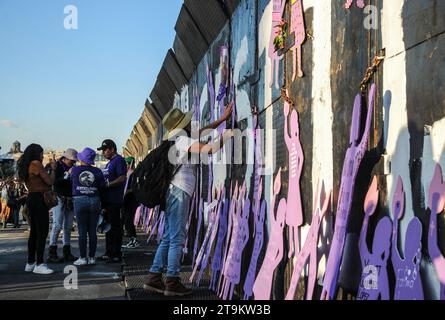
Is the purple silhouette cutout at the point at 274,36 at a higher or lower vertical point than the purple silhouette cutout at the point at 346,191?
higher

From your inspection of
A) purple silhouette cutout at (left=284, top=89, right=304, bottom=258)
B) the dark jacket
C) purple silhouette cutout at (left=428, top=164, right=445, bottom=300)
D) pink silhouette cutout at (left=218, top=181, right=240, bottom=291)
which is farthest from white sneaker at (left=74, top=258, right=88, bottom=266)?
Answer: purple silhouette cutout at (left=428, top=164, right=445, bottom=300)

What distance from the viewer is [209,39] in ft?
23.2

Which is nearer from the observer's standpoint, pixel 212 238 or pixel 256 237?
pixel 256 237

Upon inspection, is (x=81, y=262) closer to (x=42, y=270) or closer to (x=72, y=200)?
(x=42, y=270)

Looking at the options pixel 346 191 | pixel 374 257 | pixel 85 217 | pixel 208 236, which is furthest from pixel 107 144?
pixel 374 257

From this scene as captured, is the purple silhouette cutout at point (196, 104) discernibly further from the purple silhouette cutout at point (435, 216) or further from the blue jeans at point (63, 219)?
the purple silhouette cutout at point (435, 216)

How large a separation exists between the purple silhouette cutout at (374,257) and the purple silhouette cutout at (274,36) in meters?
1.73

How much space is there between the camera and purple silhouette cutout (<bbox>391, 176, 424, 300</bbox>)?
6.93 feet

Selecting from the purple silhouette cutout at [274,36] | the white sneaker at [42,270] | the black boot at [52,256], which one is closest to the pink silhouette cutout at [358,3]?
the purple silhouette cutout at [274,36]

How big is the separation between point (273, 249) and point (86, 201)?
4395 millimetres

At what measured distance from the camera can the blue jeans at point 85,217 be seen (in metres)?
7.75

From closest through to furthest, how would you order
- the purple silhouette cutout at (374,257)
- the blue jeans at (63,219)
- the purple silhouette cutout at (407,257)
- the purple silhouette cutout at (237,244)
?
the purple silhouette cutout at (407,257)
the purple silhouette cutout at (374,257)
the purple silhouette cutout at (237,244)
the blue jeans at (63,219)

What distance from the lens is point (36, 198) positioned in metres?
6.96
